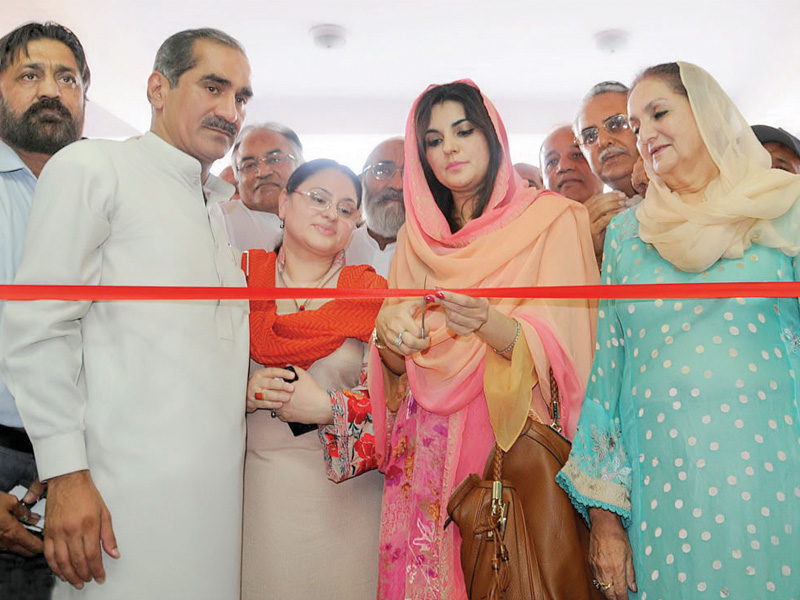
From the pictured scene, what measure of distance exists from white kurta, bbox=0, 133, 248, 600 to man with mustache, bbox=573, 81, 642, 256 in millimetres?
1469

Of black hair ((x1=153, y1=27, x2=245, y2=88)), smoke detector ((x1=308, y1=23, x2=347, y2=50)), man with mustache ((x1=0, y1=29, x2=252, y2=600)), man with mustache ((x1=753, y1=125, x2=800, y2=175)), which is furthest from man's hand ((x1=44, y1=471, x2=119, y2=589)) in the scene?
smoke detector ((x1=308, y1=23, x2=347, y2=50))

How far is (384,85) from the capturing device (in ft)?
13.5

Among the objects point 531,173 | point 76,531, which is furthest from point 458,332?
point 531,173

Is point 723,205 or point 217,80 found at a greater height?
point 217,80

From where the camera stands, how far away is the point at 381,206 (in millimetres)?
2941

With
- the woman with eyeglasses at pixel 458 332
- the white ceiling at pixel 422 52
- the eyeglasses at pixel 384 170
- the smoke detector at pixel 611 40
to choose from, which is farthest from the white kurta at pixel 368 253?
the smoke detector at pixel 611 40

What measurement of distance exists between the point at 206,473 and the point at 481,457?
2.42 ft

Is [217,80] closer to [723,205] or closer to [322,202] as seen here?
[322,202]

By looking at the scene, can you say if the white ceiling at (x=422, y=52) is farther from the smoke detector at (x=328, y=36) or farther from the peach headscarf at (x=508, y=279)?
the peach headscarf at (x=508, y=279)

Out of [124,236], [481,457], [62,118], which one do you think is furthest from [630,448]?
[62,118]

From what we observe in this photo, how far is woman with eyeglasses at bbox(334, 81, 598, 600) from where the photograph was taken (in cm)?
190

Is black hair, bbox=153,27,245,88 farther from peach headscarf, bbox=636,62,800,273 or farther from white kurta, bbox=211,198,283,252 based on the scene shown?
peach headscarf, bbox=636,62,800,273

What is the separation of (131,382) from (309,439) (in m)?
0.58

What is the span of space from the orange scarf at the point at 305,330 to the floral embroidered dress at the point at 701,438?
73 cm
